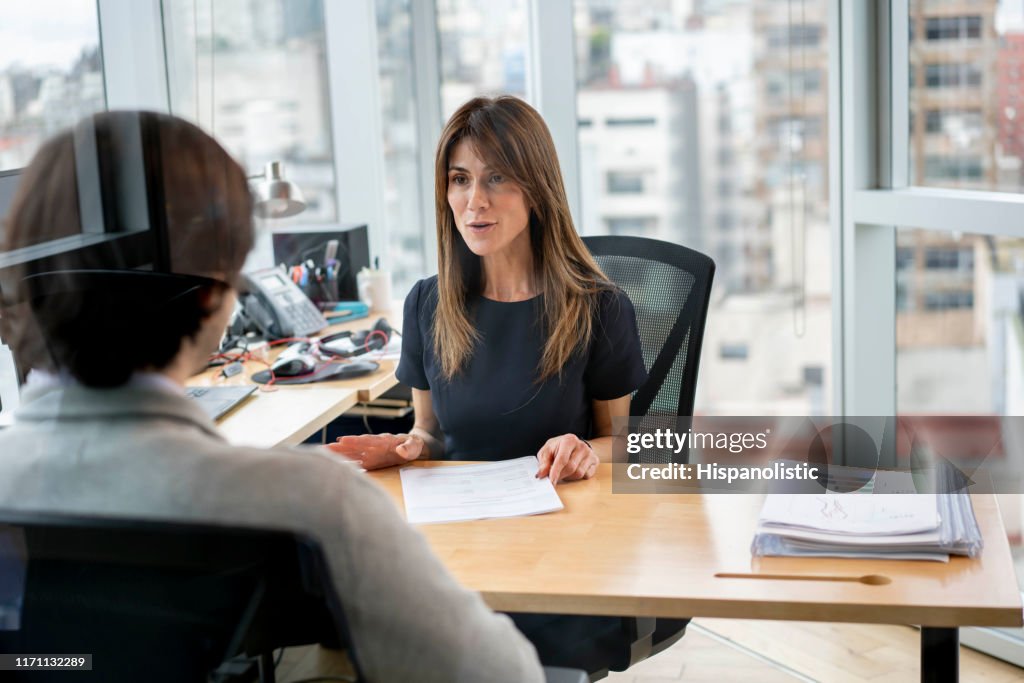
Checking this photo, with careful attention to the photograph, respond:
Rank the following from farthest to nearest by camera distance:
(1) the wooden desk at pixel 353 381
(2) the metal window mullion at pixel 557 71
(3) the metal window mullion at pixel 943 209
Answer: (2) the metal window mullion at pixel 557 71 < (3) the metal window mullion at pixel 943 209 < (1) the wooden desk at pixel 353 381

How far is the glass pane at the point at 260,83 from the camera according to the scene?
1.37 m

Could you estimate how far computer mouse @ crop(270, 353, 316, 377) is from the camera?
2168mm

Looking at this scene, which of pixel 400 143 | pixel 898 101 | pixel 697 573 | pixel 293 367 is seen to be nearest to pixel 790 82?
pixel 898 101

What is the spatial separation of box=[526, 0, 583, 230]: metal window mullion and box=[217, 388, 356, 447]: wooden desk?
4.64 feet

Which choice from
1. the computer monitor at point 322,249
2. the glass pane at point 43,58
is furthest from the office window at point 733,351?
the glass pane at point 43,58

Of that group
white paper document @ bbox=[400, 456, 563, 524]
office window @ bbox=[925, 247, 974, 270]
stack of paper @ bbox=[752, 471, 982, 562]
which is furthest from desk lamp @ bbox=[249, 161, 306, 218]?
office window @ bbox=[925, 247, 974, 270]

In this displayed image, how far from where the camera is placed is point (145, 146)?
0.79 metres

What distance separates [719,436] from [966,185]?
0.83m

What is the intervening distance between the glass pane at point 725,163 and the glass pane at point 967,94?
401 millimetres

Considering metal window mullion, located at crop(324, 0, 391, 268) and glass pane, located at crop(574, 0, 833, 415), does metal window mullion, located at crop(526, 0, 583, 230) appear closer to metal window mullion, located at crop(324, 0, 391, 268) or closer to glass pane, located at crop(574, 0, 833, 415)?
glass pane, located at crop(574, 0, 833, 415)

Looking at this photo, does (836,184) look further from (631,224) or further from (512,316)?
(512,316)

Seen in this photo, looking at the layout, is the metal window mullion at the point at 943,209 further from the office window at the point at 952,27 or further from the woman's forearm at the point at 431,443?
the woman's forearm at the point at 431,443

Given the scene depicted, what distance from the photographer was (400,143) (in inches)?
143

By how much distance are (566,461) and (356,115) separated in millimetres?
2257
